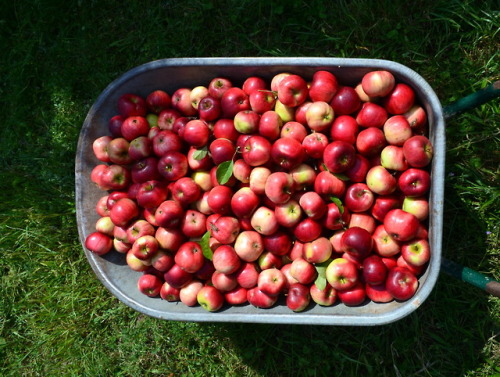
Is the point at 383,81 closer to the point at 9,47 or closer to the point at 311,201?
the point at 311,201

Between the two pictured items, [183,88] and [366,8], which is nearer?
[183,88]

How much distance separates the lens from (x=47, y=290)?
418 centimetres

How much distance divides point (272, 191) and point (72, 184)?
8.11 ft

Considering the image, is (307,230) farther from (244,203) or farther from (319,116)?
(319,116)

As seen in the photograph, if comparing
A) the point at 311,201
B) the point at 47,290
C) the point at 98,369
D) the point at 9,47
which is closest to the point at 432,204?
the point at 311,201

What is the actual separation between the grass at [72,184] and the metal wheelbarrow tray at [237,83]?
3.25 ft

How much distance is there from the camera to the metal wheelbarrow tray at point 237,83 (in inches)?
98.4

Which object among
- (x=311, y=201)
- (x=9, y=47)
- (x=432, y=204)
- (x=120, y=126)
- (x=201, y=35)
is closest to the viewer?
(x=432, y=204)

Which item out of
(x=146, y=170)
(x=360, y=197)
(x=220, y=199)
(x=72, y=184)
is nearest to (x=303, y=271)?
(x=360, y=197)

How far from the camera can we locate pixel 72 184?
168 inches

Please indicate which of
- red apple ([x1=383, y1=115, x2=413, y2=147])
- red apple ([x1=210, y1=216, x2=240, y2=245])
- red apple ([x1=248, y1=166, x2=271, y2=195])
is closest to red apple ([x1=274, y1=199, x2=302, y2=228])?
red apple ([x1=248, y1=166, x2=271, y2=195])

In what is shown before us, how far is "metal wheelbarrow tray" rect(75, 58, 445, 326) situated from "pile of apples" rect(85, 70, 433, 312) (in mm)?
66

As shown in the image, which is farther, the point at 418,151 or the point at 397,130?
the point at 397,130

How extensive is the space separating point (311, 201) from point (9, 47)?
12.3 feet
